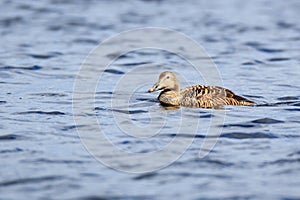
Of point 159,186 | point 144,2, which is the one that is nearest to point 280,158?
point 159,186

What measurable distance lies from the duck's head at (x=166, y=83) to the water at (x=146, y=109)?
0.45 m

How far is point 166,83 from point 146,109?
703 mm

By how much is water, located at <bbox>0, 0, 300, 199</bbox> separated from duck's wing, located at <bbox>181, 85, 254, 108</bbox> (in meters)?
0.22

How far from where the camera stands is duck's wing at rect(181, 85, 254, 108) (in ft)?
44.3

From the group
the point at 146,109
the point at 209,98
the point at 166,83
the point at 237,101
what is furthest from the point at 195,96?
the point at 146,109

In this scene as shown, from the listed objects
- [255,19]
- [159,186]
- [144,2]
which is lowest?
[159,186]

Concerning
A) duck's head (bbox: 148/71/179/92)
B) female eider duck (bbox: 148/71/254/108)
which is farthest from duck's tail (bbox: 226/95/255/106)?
duck's head (bbox: 148/71/179/92)

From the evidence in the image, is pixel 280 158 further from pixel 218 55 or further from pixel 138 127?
pixel 218 55

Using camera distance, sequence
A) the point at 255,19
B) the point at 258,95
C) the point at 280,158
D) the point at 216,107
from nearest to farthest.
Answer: the point at 280,158 → the point at 216,107 → the point at 258,95 → the point at 255,19

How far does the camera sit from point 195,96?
13.6 metres

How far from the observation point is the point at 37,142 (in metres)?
11.1

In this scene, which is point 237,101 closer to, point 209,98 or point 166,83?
point 209,98

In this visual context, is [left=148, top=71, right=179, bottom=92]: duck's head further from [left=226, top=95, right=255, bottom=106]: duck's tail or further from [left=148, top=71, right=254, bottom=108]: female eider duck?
[left=226, top=95, right=255, bottom=106]: duck's tail

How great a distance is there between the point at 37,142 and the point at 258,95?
5716 mm
